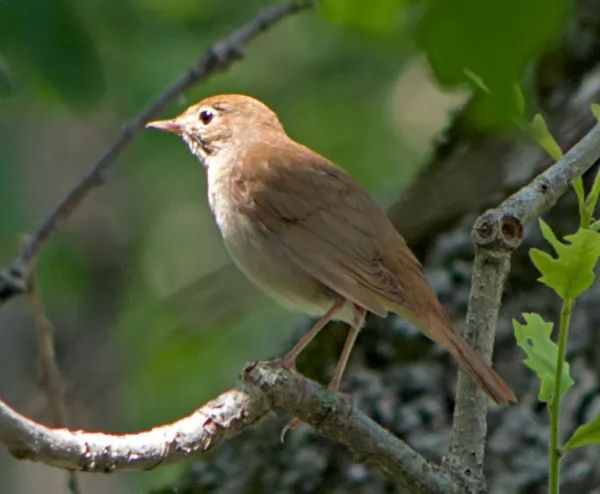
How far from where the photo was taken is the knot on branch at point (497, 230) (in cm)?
280

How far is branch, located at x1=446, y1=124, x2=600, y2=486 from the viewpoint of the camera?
2.82 meters

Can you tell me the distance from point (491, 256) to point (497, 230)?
8 cm

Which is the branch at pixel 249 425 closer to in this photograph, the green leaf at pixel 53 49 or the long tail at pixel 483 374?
the long tail at pixel 483 374

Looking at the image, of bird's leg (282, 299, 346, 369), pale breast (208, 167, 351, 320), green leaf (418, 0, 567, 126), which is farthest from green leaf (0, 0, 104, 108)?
green leaf (418, 0, 567, 126)

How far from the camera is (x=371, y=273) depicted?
4094mm

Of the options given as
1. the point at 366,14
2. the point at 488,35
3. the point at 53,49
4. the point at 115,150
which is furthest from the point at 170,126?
the point at 488,35

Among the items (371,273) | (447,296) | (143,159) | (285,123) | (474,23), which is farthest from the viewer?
(285,123)

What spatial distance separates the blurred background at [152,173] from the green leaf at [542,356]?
5.28 ft

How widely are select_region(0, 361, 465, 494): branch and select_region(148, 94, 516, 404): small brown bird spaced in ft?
2.64

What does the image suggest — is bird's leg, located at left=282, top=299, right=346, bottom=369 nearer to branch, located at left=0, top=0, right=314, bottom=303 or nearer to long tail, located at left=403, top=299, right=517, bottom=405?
long tail, located at left=403, top=299, right=517, bottom=405

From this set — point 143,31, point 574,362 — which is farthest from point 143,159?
point 574,362

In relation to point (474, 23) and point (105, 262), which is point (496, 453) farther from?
point (105, 262)

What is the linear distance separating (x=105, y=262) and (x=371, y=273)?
4675 mm

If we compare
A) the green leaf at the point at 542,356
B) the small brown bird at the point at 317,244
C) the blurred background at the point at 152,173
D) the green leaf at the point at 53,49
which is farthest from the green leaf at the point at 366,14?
the green leaf at the point at 53,49
